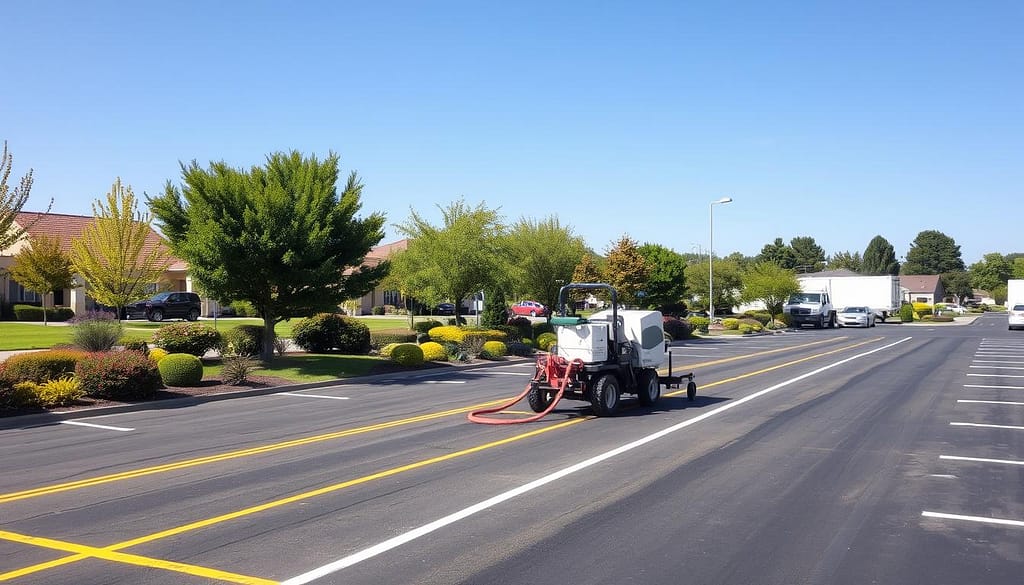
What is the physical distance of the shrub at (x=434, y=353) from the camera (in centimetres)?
2653

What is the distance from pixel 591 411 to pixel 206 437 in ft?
22.4

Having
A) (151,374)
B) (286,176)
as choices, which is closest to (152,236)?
(286,176)

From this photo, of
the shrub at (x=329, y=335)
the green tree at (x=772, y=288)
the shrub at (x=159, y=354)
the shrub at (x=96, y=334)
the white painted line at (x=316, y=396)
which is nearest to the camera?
the white painted line at (x=316, y=396)

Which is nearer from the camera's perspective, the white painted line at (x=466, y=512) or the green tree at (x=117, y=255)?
the white painted line at (x=466, y=512)

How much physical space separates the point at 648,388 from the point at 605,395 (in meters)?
1.62

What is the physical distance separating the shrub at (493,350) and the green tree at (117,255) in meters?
16.1

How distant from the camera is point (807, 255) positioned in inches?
6230

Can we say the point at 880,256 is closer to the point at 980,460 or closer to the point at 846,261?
the point at 846,261

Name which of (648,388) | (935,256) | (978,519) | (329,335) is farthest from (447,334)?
(935,256)

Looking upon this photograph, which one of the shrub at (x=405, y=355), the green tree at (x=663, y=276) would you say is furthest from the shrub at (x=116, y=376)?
the green tree at (x=663, y=276)

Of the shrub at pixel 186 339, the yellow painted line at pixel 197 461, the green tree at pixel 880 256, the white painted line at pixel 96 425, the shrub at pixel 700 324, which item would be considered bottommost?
the white painted line at pixel 96 425

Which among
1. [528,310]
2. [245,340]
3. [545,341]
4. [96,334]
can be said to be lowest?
[545,341]

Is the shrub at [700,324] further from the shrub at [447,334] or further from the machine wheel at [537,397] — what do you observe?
the machine wheel at [537,397]

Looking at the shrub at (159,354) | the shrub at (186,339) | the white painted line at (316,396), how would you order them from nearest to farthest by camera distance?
the white painted line at (316,396) < the shrub at (159,354) < the shrub at (186,339)
